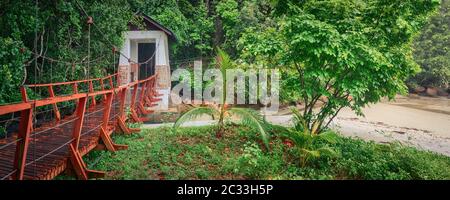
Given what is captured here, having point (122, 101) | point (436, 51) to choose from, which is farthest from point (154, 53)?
point (436, 51)

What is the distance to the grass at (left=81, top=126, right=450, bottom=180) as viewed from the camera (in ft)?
17.4

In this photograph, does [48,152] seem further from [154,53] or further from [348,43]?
[154,53]

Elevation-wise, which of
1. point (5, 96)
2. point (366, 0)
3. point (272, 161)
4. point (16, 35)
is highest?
point (366, 0)

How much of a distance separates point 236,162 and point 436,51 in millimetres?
27202

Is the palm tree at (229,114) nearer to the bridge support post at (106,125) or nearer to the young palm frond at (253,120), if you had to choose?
the young palm frond at (253,120)

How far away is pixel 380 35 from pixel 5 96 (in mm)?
8336

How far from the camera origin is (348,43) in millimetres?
6207

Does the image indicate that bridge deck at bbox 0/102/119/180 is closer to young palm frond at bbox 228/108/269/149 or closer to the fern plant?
young palm frond at bbox 228/108/269/149

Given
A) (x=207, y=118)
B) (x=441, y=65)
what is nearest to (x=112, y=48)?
(x=207, y=118)

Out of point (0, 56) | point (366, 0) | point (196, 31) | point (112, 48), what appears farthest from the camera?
point (196, 31)

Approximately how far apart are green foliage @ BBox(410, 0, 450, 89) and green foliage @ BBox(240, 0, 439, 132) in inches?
831
